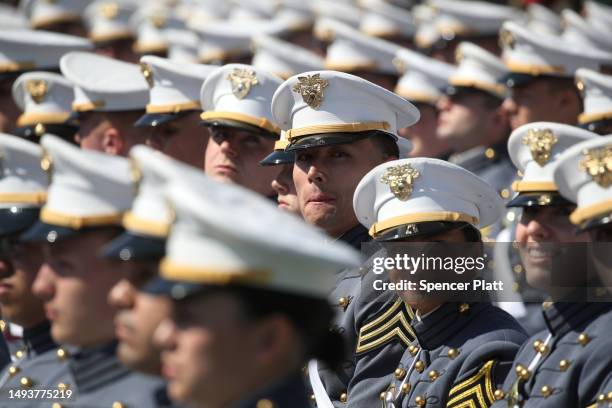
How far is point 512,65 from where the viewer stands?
10.1 meters

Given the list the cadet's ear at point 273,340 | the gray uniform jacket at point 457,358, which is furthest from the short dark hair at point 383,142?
the cadet's ear at point 273,340

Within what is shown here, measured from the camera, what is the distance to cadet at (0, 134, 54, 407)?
6.32 meters

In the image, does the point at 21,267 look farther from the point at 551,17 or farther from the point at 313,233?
the point at 551,17

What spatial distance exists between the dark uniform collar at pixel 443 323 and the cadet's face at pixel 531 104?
11.6 feet

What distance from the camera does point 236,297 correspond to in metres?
4.07

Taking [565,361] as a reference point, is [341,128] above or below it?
below

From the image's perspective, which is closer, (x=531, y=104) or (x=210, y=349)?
(x=210, y=349)

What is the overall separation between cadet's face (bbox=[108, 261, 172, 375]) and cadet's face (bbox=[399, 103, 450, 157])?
6.35 meters

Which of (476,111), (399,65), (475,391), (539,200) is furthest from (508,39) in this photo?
(475,391)

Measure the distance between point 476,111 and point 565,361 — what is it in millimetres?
5306

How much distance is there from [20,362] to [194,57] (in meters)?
7.54

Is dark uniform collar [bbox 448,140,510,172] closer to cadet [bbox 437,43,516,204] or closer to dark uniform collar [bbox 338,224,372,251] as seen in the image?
cadet [bbox 437,43,516,204]

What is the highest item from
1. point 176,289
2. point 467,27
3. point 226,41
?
point 176,289

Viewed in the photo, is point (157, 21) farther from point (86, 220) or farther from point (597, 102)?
point (86, 220)
